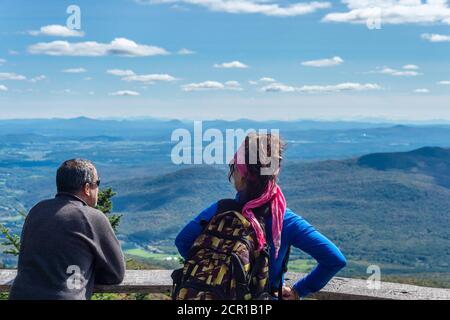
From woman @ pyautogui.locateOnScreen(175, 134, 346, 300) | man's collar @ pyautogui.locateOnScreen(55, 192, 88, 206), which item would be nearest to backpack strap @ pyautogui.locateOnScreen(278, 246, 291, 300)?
woman @ pyautogui.locateOnScreen(175, 134, 346, 300)

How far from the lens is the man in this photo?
3.71 m

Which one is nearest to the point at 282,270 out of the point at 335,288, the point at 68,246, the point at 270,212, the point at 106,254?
the point at 270,212

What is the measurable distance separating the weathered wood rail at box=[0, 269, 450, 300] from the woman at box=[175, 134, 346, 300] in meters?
0.27

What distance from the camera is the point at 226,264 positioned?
3.45m

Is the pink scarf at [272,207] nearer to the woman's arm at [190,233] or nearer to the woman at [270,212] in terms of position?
the woman at [270,212]

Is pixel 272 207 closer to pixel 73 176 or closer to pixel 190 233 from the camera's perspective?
pixel 190 233

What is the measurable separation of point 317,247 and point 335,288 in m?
0.52

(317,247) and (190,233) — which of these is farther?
(190,233)

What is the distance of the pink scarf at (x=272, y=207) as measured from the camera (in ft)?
11.6

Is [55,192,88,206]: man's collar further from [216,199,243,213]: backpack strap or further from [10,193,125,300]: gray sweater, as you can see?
[216,199,243,213]: backpack strap
